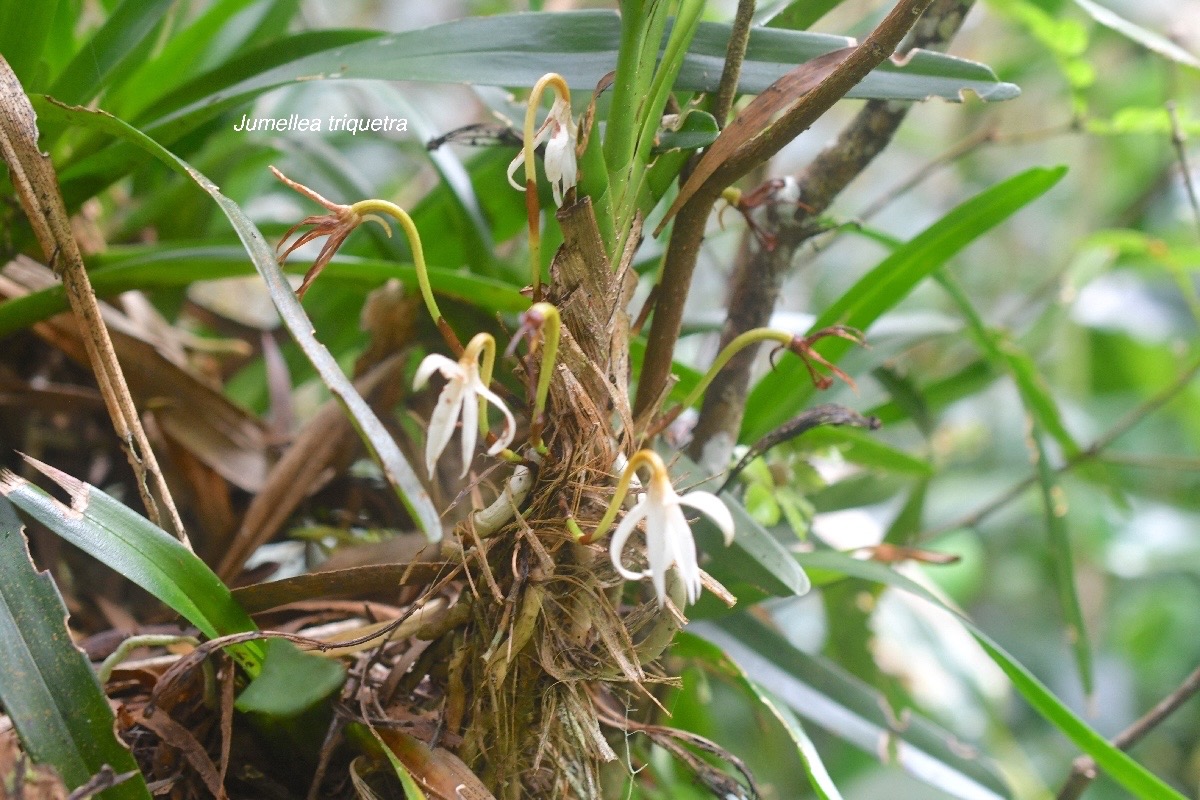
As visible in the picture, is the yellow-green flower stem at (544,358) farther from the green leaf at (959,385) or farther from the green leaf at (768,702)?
the green leaf at (959,385)

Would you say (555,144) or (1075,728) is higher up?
(555,144)

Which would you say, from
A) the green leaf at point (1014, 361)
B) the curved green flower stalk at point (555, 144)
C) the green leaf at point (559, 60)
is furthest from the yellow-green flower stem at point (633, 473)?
the green leaf at point (1014, 361)

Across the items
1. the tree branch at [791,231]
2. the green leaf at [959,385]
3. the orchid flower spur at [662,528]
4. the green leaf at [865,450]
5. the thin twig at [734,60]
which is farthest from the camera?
the green leaf at [959,385]

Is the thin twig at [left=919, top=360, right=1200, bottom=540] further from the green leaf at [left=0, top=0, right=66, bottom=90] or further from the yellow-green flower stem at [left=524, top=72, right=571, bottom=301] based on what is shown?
the green leaf at [left=0, top=0, right=66, bottom=90]

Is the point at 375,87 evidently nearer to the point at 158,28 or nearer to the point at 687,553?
the point at 158,28

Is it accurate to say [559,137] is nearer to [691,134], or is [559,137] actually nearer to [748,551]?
[691,134]

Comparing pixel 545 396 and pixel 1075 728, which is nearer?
pixel 545 396

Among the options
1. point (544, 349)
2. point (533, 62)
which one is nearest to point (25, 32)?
point (533, 62)
